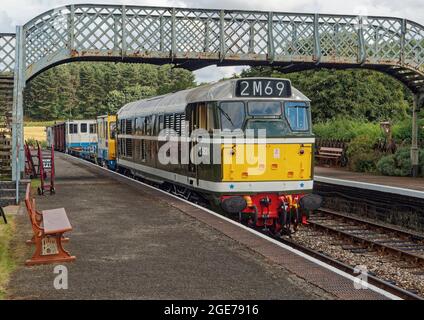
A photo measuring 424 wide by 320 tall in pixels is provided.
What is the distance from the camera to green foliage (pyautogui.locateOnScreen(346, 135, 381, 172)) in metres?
24.9

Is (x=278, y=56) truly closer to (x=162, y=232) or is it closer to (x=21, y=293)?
(x=162, y=232)

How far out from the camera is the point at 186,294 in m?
6.84

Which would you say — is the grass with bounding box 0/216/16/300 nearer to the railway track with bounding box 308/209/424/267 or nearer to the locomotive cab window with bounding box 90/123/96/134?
the railway track with bounding box 308/209/424/267

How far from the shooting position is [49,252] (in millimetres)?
8664

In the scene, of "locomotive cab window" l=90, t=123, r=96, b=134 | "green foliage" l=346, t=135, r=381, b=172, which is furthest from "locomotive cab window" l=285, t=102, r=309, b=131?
"locomotive cab window" l=90, t=123, r=96, b=134

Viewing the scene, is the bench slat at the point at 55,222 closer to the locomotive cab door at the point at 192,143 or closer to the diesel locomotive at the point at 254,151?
the diesel locomotive at the point at 254,151

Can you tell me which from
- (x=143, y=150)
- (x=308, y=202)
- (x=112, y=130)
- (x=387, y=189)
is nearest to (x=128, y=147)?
(x=143, y=150)

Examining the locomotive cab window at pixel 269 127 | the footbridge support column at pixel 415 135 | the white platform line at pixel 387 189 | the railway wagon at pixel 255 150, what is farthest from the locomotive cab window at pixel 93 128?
the locomotive cab window at pixel 269 127

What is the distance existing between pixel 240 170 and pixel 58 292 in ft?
20.0

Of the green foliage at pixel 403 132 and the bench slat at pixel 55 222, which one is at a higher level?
the green foliage at pixel 403 132

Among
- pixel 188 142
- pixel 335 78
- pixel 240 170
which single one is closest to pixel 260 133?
pixel 240 170

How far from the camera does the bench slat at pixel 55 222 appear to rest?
818 centimetres

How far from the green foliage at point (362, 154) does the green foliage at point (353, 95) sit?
12785 millimetres

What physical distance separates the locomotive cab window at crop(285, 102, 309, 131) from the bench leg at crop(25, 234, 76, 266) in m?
6.17
